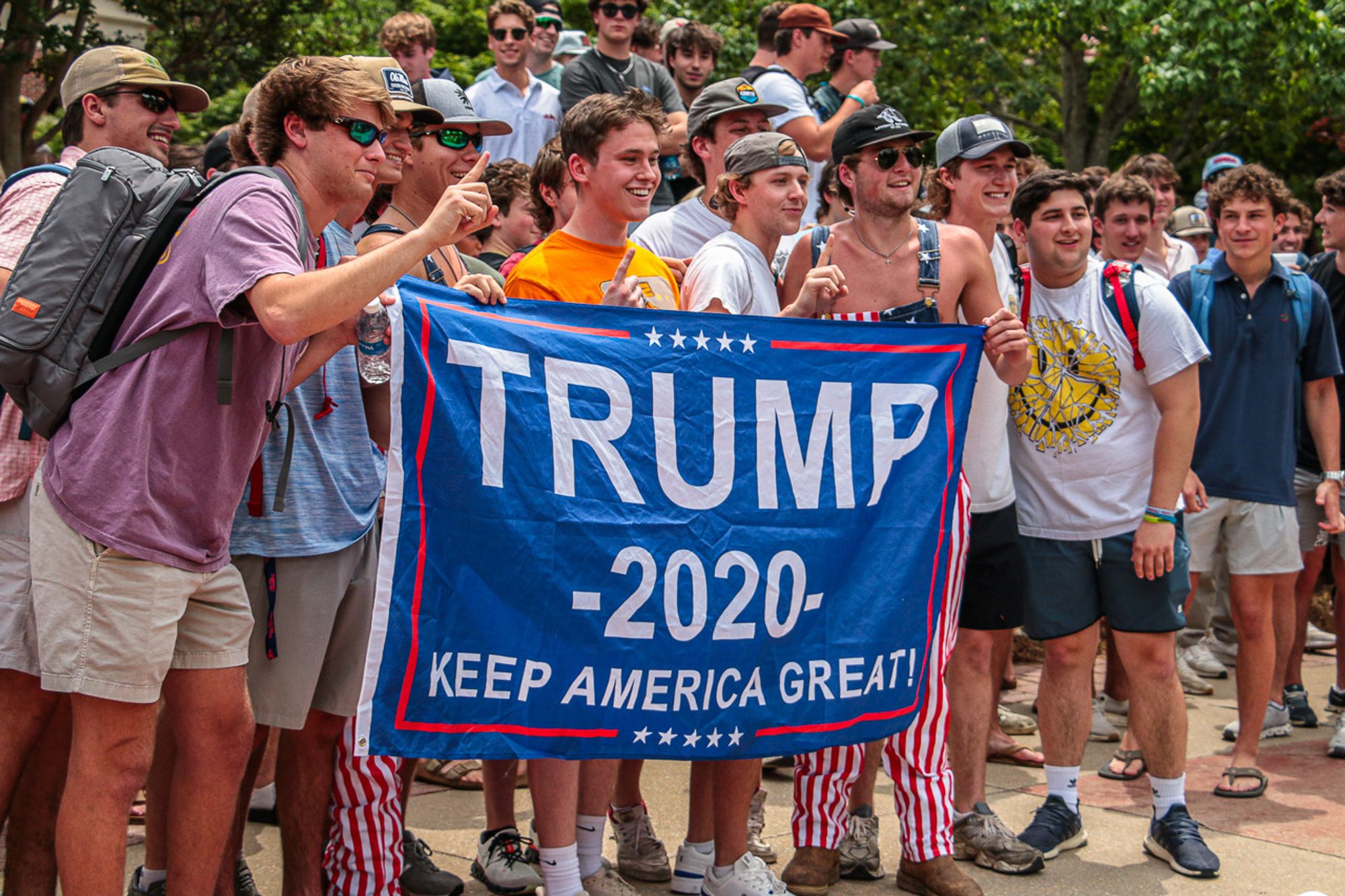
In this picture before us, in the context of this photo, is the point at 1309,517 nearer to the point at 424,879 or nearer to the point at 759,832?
the point at 759,832

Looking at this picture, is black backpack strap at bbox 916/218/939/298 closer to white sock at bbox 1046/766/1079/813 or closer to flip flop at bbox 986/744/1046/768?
white sock at bbox 1046/766/1079/813

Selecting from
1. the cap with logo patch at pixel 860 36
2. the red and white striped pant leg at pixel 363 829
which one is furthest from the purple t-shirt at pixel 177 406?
the cap with logo patch at pixel 860 36

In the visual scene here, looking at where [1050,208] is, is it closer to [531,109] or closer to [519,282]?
[519,282]

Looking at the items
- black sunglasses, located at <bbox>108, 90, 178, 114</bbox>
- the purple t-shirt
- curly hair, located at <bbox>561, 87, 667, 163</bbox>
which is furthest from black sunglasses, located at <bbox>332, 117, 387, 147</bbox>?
black sunglasses, located at <bbox>108, 90, 178, 114</bbox>

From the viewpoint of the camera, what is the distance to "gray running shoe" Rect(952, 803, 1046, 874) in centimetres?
484

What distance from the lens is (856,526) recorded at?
170 inches

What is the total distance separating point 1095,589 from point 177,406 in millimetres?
3412

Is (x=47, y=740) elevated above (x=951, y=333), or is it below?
below

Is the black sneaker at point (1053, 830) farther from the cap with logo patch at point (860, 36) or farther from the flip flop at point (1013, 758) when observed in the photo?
the cap with logo patch at point (860, 36)

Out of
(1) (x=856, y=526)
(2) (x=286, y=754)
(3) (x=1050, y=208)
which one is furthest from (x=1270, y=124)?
(2) (x=286, y=754)

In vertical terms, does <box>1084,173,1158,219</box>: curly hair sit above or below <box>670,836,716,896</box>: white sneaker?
above

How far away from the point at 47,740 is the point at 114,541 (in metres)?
1.02

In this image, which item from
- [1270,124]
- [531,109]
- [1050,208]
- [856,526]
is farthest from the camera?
[1270,124]

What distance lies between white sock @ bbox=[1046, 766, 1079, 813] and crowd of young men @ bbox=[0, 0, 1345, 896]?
19 mm
